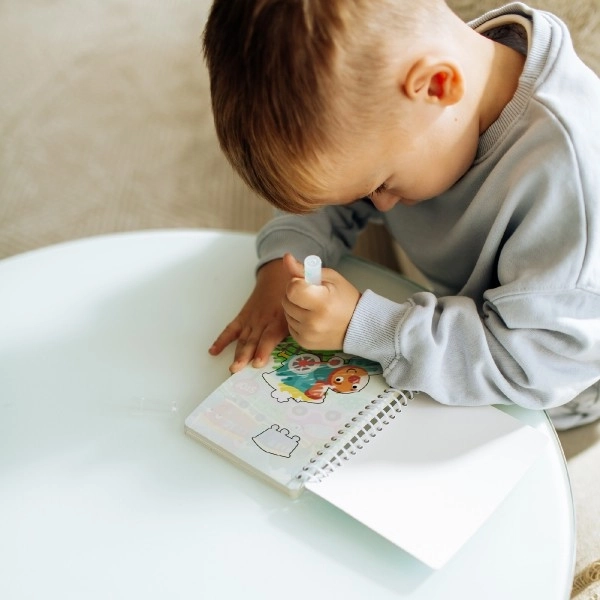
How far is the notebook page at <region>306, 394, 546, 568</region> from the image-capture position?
0.55 metres

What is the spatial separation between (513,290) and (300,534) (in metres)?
0.26

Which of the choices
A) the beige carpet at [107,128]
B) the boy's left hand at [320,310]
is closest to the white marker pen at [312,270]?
the boy's left hand at [320,310]

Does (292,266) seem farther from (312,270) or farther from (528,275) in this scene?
(528,275)

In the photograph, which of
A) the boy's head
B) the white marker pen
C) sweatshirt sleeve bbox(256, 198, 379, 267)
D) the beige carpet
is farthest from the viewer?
the beige carpet

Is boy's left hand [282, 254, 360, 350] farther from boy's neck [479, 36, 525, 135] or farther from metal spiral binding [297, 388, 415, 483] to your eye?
boy's neck [479, 36, 525, 135]

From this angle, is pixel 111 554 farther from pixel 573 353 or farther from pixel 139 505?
pixel 573 353

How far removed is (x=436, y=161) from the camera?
65cm

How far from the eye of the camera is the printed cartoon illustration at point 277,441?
61 centimetres

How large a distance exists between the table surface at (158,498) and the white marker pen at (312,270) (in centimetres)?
12

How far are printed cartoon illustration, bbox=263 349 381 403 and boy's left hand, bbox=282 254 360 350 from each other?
0.07 feet

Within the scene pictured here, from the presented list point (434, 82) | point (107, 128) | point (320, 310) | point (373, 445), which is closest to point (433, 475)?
point (373, 445)

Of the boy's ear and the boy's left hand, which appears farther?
the boy's left hand

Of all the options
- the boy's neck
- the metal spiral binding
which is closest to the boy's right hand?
the metal spiral binding

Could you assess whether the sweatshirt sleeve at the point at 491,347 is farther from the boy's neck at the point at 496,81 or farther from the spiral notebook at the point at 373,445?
the boy's neck at the point at 496,81
